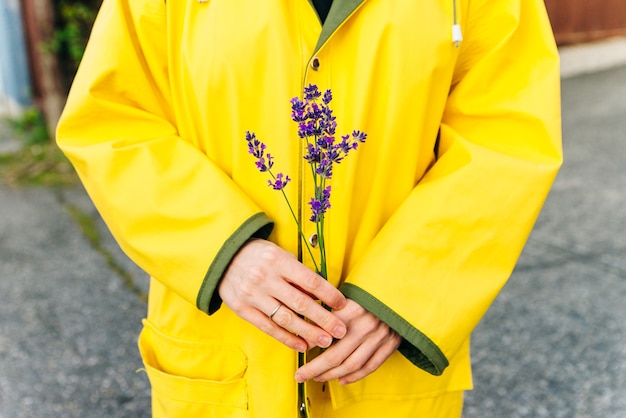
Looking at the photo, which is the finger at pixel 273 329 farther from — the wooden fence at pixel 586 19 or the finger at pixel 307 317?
the wooden fence at pixel 586 19

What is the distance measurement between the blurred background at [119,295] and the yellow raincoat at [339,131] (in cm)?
164

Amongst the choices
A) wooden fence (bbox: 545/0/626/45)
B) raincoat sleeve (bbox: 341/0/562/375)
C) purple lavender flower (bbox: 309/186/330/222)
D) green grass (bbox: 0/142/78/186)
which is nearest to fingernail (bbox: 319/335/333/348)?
raincoat sleeve (bbox: 341/0/562/375)

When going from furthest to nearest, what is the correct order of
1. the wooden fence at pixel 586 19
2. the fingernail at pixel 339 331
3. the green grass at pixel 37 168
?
the wooden fence at pixel 586 19
the green grass at pixel 37 168
the fingernail at pixel 339 331

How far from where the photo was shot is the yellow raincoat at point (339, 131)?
129 cm

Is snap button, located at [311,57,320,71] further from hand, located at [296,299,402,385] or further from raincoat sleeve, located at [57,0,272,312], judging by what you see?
hand, located at [296,299,402,385]

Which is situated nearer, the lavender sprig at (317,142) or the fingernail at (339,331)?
the lavender sprig at (317,142)

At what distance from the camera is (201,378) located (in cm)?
146

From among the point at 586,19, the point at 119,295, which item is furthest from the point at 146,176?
the point at 586,19

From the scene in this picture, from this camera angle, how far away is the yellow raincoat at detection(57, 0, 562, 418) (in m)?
1.29

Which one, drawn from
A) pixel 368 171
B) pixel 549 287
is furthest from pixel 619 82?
pixel 368 171

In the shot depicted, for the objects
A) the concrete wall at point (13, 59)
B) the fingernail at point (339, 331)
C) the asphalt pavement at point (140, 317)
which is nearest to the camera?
the fingernail at point (339, 331)

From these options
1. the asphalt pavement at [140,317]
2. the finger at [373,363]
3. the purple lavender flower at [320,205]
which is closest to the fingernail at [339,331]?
the finger at [373,363]

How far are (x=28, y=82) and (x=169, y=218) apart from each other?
6.14 m

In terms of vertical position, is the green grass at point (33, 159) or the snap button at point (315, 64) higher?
the snap button at point (315, 64)
